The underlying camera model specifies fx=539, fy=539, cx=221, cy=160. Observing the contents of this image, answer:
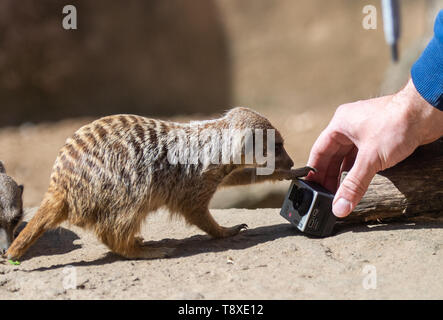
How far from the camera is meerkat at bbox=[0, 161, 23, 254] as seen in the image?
12.6 feet

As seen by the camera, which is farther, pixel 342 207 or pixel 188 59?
pixel 188 59

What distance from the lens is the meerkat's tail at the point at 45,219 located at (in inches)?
126

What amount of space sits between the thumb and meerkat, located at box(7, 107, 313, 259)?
563 millimetres

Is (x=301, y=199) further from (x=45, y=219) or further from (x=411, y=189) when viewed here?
(x=45, y=219)

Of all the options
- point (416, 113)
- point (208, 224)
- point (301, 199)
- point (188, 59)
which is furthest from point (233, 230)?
point (188, 59)

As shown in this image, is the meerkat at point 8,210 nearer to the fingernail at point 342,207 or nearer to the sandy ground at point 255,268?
the sandy ground at point 255,268

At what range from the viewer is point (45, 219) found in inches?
126

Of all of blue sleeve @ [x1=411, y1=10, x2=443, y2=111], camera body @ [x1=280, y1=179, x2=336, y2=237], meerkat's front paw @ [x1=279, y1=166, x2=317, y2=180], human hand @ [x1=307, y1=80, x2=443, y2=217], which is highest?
blue sleeve @ [x1=411, y1=10, x2=443, y2=111]

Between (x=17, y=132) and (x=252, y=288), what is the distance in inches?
308

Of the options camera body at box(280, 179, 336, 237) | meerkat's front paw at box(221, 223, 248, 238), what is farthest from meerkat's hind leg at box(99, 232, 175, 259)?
camera body at box(280, 179, 336, 237)

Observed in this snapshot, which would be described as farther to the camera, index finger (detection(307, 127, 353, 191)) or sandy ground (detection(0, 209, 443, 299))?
index finger (detection(307, 127, 353, 191))

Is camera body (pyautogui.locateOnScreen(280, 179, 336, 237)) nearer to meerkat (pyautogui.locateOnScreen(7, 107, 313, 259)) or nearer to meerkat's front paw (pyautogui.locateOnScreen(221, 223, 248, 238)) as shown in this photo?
meerkat (pyautogui.locateOnScreen(7, 107, 313, 259))

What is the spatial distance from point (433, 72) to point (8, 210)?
3.06 metres

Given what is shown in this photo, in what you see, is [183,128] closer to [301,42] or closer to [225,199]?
[225,199]
